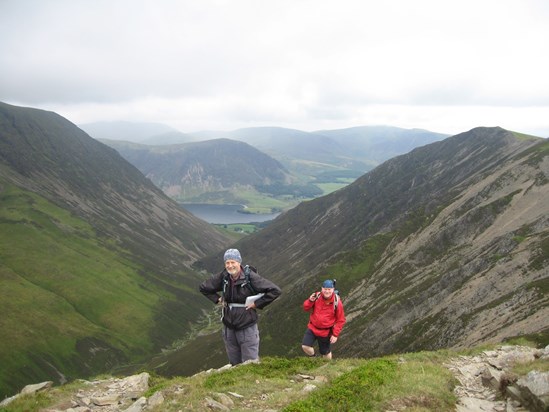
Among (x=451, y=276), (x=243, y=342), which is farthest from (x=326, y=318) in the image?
(x=451, y=276)

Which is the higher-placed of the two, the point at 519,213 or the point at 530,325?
the point at 519,213

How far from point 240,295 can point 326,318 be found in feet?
16.3

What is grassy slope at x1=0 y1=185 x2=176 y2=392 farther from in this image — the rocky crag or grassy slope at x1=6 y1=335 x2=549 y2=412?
grassy slope at x1=6 y1=335 x2=549 y2=412

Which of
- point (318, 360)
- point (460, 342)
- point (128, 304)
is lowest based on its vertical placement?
point (128, 304)

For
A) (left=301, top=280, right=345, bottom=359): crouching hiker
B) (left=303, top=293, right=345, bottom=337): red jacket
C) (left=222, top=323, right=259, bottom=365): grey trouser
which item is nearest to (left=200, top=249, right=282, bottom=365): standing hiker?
(left=222, top=323, right=259, bottom=365): grey trouser

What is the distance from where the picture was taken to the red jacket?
20.0 m

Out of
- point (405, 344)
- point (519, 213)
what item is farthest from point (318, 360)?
point (519, 213)

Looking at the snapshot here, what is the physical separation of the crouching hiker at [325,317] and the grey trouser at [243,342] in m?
2.64

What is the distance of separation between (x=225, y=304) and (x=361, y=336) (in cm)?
7574

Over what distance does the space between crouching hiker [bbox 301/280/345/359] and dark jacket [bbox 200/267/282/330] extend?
3.28 m

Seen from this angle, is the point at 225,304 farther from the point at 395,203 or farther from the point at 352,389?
the point at 395,203

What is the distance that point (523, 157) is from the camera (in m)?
138

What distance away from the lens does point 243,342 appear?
18656 millimetres

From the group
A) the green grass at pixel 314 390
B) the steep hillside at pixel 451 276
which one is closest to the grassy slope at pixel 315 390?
the green grass at pixel 314 390
